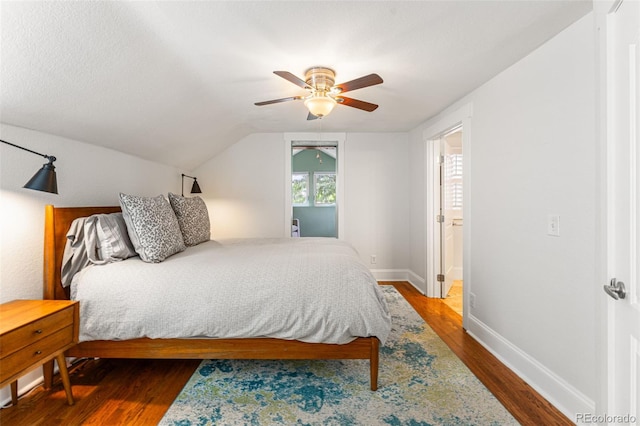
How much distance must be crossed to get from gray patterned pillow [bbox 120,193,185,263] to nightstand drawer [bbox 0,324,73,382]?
1.91ft

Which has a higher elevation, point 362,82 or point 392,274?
point 362,82

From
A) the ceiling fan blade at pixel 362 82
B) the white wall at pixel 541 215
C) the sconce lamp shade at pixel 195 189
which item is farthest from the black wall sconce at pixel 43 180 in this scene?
the white wall at pixel 541 215

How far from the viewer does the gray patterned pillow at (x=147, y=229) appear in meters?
2.02

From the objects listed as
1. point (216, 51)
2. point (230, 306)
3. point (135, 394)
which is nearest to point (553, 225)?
point (230, 306)

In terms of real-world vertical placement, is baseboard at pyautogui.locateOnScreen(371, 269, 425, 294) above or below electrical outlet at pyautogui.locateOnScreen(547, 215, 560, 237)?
below

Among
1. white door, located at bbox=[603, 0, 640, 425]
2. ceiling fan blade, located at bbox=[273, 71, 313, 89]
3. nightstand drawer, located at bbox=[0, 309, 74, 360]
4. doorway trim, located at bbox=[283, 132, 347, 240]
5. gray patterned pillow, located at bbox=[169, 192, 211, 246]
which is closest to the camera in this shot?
white door, located at bbox=[603, 0, 640, 425]

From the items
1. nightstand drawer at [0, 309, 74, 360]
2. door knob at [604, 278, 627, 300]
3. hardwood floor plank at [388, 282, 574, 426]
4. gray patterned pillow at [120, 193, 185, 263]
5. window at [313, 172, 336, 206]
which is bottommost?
hardwood floor plank at [388, 282, 574, 426]

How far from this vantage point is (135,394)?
68.9 inches

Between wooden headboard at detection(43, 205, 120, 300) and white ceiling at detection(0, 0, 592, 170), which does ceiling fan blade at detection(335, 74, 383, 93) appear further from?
wooden headboard at detection(43, 205, 120, 300)

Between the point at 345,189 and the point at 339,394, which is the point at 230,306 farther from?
the point at 345,189

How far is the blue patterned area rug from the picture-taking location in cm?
154

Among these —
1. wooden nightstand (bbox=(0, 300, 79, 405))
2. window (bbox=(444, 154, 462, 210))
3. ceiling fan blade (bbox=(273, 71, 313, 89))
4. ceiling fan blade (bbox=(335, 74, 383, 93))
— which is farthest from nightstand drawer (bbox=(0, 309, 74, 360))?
window (bbox=(444, 154, 462, 210))

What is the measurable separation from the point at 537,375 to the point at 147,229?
2816mm

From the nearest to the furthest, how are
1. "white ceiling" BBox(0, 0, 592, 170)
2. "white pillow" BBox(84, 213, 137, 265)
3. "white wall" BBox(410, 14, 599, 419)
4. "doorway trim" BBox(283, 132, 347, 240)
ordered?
"white ceiling" BBox(0, 0, 592, 170) < "white wall" BBox(410, 14, 599, 419) < "white pillow" BBox(84, 213, 137, 265) < "doorway trim" BBox(283, 132, 347, 240)
